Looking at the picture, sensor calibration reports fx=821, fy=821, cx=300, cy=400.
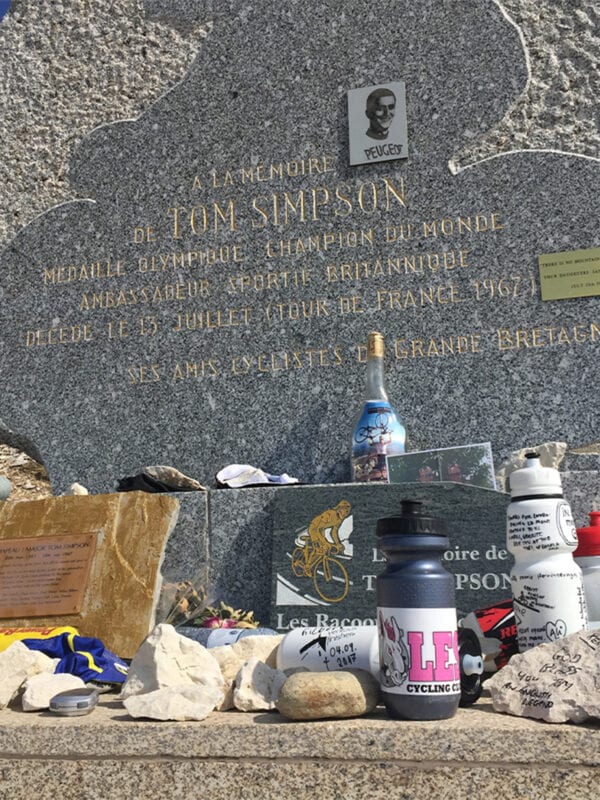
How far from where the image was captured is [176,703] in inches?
64.6

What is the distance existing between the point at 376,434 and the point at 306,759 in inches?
92.4

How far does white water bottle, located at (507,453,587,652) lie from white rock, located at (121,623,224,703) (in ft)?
2.33

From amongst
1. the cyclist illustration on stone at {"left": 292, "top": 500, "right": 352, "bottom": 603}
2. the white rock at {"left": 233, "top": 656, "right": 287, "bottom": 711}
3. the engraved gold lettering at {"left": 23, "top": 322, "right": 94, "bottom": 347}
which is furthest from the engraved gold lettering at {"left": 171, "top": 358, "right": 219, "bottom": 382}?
the white rock at {"left": 233, "top": 656, "right": 287, "bottom": 711}

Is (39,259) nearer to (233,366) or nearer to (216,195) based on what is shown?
(216,195)

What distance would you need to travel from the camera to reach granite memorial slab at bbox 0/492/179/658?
118 inches

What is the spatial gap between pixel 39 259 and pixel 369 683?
150 inches

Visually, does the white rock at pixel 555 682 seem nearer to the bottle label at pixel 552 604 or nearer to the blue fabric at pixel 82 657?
the bottle label at pixel 552 604

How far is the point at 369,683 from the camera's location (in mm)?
1632

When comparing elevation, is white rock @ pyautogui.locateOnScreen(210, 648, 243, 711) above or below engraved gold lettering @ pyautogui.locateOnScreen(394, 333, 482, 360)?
below

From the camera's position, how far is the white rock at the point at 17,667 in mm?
1926

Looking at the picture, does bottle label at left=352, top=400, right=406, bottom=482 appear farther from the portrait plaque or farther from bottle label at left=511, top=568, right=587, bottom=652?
bottle label at left=511, top=568, right=587, bottom=652

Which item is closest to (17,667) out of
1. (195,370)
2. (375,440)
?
(375,440)

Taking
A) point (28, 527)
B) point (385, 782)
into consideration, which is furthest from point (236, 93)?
point (385, 782)

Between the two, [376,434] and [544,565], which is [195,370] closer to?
[376,434]
